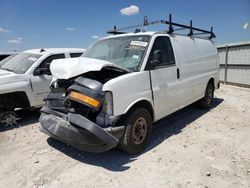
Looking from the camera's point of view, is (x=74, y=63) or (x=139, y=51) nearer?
(x=74, y=63)

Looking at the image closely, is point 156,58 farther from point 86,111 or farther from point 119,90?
point 86,111

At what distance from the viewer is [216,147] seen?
13.8 ft

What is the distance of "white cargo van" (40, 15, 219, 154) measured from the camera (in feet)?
10.8

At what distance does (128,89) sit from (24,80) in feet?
11.0

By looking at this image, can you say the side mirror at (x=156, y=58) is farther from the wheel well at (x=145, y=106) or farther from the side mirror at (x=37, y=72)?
the side mirror at (x=37, y=72)

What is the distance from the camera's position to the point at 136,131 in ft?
12.8

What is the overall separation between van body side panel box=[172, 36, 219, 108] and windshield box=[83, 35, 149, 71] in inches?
42.7

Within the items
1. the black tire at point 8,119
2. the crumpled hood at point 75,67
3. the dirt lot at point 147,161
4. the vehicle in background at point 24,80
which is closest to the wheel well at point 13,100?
the vehicle in background at point 24,80

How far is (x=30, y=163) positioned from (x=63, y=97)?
1251 millimetres

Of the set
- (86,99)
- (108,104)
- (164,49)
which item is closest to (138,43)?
(164,49)

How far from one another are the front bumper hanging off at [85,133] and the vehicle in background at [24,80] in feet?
7.80

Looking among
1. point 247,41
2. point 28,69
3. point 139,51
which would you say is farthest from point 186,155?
point 247,41

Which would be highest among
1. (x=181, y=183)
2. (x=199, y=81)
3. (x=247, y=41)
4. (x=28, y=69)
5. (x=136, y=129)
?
(x=247, y=41)

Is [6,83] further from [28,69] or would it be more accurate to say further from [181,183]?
[181,183]
